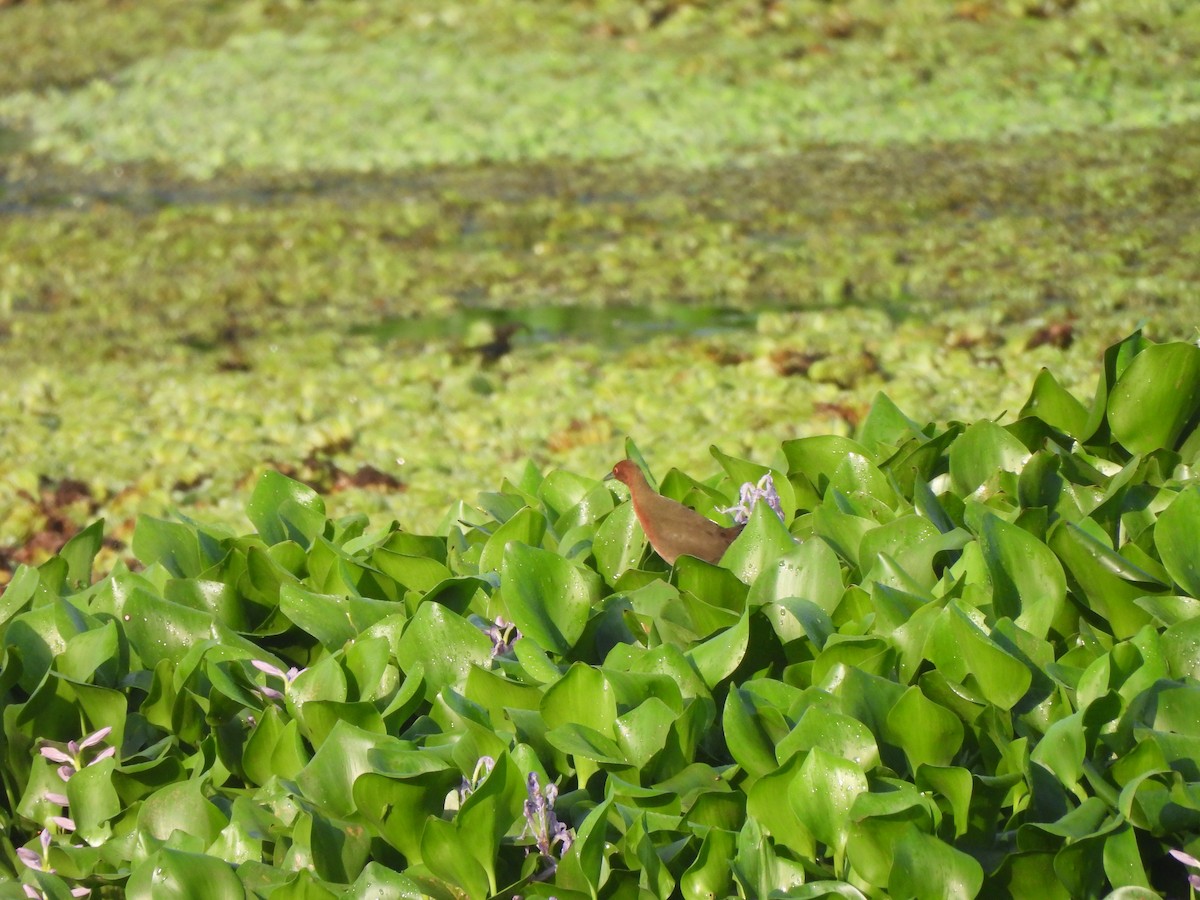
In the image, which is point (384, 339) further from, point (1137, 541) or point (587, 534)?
point (1137, 541)

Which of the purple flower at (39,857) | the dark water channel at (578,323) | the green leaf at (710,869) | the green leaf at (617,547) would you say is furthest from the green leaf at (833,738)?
the dark water channel at (578,323)

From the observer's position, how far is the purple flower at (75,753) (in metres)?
2.21

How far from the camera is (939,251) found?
26.5 ft

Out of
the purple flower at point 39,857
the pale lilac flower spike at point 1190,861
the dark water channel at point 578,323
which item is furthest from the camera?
the dark water channel at point 578,323

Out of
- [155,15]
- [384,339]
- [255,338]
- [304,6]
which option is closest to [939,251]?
[384,339]

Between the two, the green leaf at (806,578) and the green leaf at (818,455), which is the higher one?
the green leaf at (806,578)

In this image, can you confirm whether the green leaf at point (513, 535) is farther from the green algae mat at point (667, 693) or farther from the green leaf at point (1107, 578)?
the green leaf at point (1107, 578)

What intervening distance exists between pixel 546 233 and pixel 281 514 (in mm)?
6278

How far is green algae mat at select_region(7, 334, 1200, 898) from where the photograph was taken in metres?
1.88

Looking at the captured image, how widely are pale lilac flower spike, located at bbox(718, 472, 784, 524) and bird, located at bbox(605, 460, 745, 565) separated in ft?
0.31

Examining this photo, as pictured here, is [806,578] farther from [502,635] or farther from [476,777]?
[476,777]

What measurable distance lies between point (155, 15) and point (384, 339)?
906 cm

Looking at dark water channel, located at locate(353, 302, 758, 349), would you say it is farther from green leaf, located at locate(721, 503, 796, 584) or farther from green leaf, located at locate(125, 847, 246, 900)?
green leaf, located at locate(125, 847, 246, 900)

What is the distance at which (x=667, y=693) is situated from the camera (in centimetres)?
204
